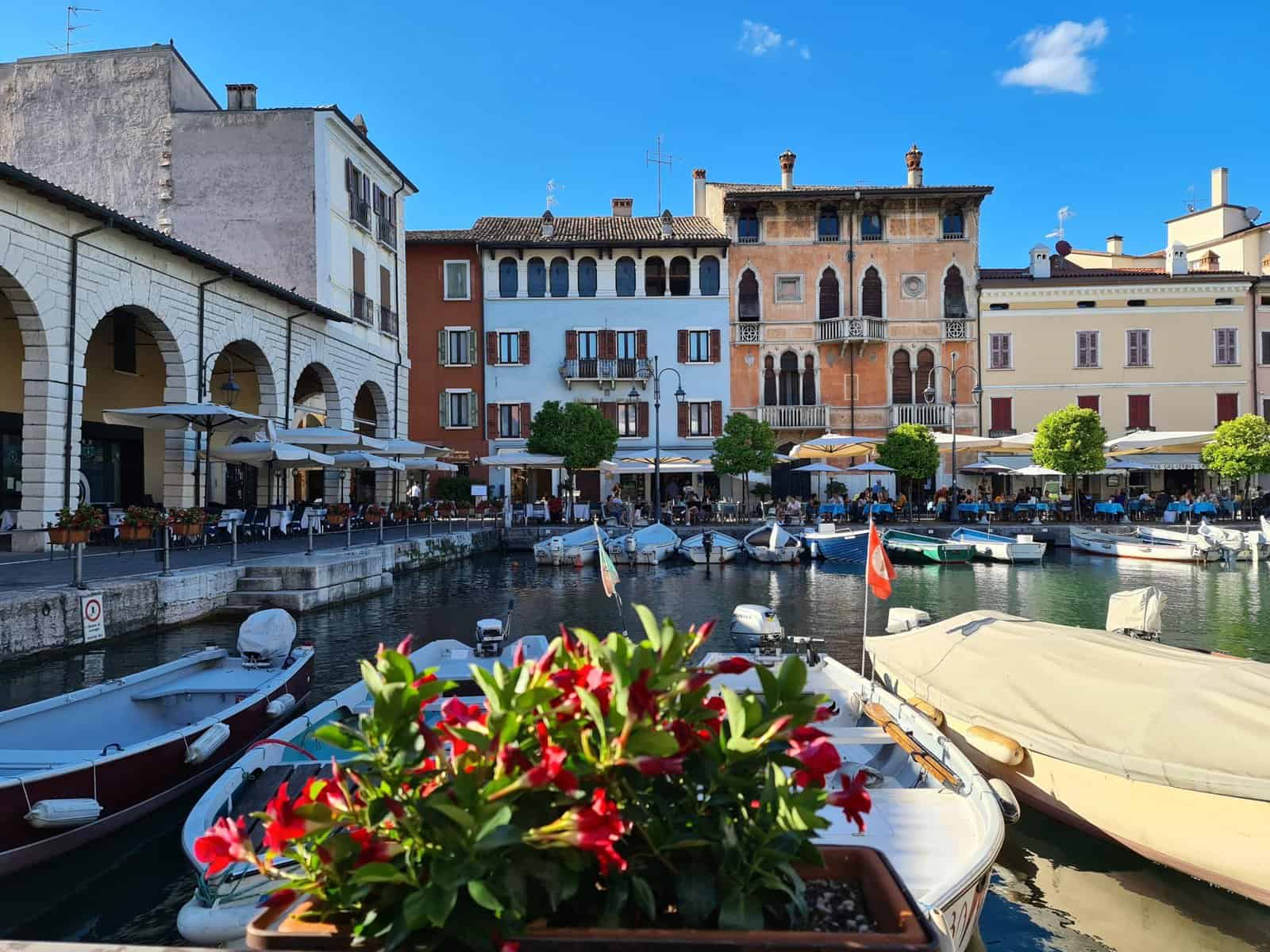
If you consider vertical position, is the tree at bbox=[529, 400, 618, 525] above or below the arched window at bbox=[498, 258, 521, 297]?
below

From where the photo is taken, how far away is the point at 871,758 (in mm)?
6922

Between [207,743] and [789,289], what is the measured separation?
3567 cm

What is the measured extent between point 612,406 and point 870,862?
37.4 metres

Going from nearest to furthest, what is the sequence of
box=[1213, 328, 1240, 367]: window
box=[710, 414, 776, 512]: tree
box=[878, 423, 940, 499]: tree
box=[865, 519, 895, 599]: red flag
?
box=[865, 519, 895, 599]: red flag, box=[878, 423, 940, 499]: tree, box=[710, 414, 776, 512]: tree, box=[1213, 328, 1240, 367]: window

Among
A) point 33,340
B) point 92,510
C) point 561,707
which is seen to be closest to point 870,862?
point 561,707

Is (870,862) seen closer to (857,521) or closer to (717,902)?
(717,902)

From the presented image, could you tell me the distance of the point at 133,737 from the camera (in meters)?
7.70

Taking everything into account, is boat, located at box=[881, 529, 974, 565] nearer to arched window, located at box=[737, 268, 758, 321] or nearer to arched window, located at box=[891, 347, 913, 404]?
arched window, located at box=[891, 347, 913, 404]

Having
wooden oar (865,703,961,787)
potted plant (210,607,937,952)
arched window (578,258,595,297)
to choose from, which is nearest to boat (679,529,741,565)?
arched window (578,258,595,297)

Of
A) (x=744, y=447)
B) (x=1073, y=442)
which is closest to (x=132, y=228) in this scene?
(x=744, y=447)

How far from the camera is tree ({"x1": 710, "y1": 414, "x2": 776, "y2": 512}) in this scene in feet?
108

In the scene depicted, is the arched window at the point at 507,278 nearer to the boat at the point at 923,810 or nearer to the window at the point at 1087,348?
the window at the point at 1087,348

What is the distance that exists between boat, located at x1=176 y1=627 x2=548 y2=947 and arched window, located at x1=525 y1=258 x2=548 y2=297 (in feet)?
104

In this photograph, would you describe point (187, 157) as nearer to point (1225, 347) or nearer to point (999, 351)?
point (999, 351)
